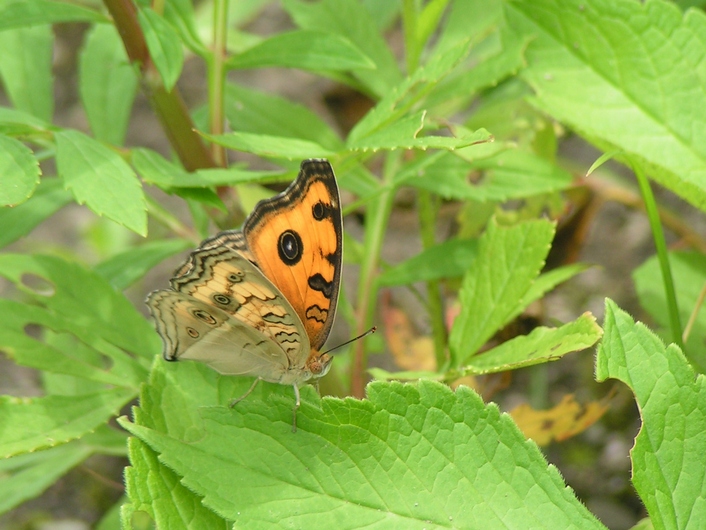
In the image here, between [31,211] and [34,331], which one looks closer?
[31,211]

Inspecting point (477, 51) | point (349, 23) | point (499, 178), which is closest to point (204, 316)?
point (499, 178)

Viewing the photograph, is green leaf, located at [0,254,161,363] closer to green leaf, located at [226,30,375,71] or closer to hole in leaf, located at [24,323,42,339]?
green leaf, located at [226,30,375,71]

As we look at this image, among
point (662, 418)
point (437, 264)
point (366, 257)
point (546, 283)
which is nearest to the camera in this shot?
point (662, 418)

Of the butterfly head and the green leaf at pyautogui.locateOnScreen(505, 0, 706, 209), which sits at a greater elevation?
the green leaf at pyautogui.locateOnScreen(505, 0, 706, 209)

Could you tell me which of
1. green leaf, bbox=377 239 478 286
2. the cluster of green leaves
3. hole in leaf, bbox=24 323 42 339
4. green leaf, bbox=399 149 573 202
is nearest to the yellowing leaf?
the cluster of green leaves

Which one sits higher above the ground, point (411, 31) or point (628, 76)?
point (411, 31)

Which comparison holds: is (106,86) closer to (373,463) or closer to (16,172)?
(16,172)

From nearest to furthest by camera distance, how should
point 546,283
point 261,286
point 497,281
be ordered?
1. point 261,286
2. point 497,281
3. point 546,283

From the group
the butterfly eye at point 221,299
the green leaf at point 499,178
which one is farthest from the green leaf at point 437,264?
the butterfly eye at point 221,299

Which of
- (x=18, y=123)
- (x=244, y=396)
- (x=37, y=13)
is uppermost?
(x=37, y=13)
